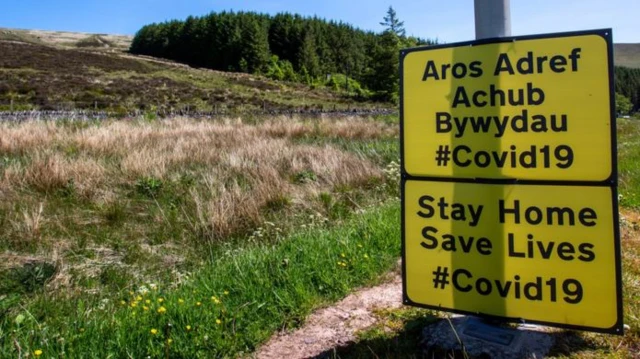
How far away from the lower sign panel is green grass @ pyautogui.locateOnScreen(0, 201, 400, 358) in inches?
34.8

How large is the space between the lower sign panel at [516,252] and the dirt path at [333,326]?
1.59 feet

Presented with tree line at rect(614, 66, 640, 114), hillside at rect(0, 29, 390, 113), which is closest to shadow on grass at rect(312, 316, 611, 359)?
hillside at rect(0, 29, 390, 113)

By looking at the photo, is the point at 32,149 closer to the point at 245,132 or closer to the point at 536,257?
the point at 245,132

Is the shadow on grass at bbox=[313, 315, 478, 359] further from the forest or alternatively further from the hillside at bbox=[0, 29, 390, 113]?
the forest

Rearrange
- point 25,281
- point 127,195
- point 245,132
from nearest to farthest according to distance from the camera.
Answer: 1. point 25,281
2. point 127,195
3. point 245,132

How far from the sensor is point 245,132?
1322cm

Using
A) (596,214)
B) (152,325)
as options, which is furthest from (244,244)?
(596,214)

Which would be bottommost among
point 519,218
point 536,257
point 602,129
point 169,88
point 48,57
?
point 536,257

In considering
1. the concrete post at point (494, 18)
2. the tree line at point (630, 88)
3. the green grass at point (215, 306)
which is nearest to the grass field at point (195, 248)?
the green grass at point (215, 306)

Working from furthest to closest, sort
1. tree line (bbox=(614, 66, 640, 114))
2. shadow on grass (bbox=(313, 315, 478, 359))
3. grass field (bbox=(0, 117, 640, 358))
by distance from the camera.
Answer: tree line (bbox=(614, 66, 640, 114))
grass field (bbox=(0, 117, 640, 358))
shadow on grass (bbox=(313, 315, 478, 359))

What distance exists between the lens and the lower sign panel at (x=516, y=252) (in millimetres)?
2166

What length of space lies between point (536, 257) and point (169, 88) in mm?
42315

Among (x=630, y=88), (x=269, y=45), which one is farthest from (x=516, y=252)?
(x=630, y=88)

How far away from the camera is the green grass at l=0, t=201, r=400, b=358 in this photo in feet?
8.24
